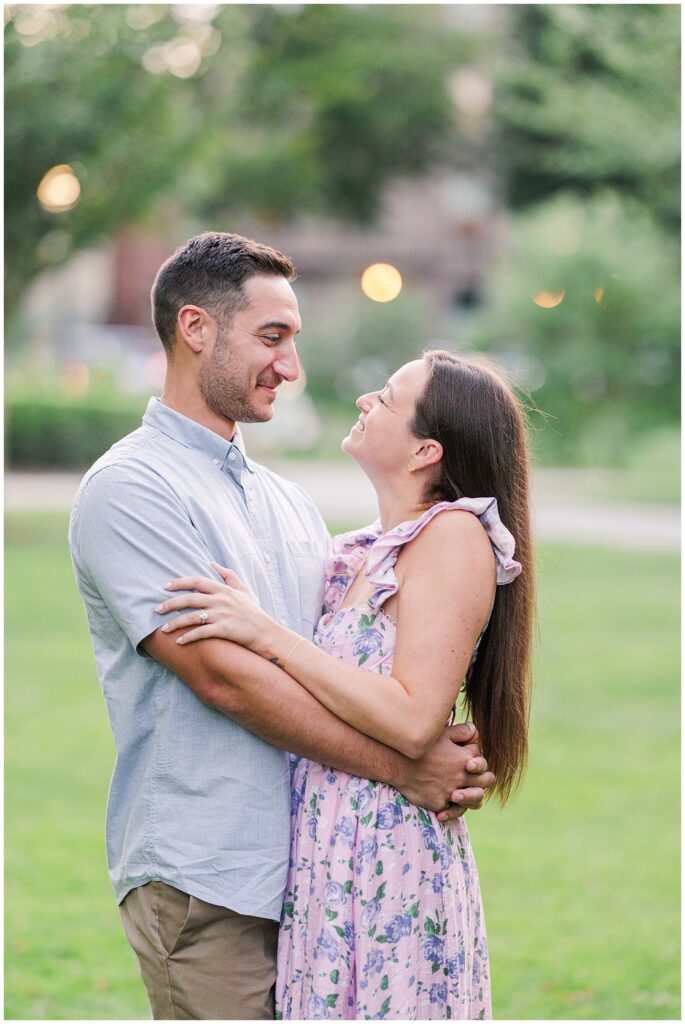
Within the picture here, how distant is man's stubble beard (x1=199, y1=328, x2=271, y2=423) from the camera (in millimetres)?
2939

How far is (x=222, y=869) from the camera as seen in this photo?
2.71m

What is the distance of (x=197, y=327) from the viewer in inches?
116

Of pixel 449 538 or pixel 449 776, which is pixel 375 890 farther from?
pixel 449 538

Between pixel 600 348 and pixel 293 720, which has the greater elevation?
pixel 600 348

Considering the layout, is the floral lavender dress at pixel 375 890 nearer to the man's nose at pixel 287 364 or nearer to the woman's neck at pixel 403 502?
the woman's neck at pixel 403 502

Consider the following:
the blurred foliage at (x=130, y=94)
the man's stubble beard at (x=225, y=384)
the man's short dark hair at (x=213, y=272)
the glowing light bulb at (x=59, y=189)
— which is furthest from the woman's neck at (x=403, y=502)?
the glowing light bulb at (x=59, y=189)

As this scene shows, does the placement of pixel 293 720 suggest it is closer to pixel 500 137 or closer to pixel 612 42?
pixel 612 42

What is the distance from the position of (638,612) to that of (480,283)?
30.5 metres

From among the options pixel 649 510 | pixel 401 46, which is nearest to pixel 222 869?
pixel 649 510

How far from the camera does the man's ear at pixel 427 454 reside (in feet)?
9.53

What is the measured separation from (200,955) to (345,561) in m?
0.98

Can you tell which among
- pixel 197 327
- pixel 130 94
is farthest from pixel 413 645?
pixel 130 94

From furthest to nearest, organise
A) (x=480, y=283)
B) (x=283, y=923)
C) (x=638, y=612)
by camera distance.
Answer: (x=480, y=283)
(x=638, y=612)
(x=283, y=923)

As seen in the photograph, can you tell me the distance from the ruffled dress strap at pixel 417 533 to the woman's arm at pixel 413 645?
0.14 feet
